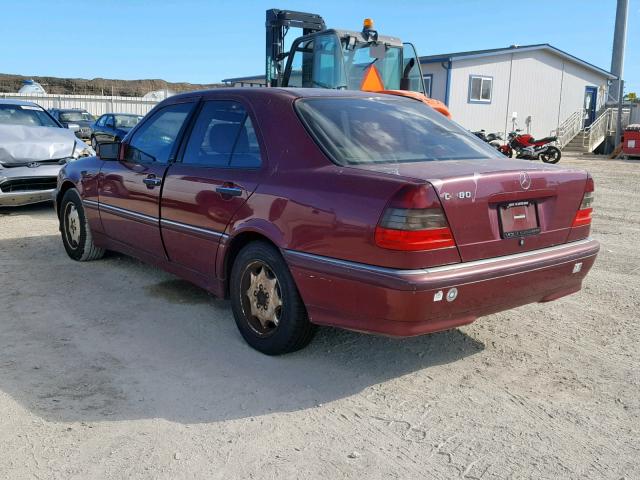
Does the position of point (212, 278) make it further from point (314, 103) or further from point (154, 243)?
point (314, 103)

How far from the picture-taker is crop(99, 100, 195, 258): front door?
464 cm

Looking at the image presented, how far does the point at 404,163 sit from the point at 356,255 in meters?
0.71

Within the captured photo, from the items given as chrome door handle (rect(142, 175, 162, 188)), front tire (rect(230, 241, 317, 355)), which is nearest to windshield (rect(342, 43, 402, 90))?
chrome door handle (rect(142, 175, 162, 188))

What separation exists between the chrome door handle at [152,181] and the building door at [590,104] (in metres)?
29.1

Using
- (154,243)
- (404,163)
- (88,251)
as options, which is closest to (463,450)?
(404,163)

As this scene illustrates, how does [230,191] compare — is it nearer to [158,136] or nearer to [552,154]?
[158,136]

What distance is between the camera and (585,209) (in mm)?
3795

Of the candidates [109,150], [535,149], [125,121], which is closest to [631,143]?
[535,149]

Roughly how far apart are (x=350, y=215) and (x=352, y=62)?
710cm

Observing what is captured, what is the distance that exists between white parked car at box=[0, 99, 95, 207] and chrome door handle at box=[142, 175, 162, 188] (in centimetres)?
416

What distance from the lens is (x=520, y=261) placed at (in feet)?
11.0

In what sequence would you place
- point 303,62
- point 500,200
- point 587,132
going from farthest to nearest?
point 587,132, point 303,62, point 500,200

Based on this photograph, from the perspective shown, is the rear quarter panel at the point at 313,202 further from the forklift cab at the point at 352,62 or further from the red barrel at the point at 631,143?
the red barrel at the point at 631,143

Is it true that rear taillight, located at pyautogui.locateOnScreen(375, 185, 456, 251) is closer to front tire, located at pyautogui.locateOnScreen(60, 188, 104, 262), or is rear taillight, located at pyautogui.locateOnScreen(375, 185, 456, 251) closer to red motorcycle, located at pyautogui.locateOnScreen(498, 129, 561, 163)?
front tire, located at pyautogui.locateOnScreen(60, 188, 104, 262)
